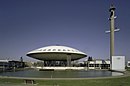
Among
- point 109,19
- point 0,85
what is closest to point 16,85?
point 0,85

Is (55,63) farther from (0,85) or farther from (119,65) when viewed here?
(0,85)

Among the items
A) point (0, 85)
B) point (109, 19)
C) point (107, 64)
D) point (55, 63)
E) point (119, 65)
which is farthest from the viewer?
point (107, 64)

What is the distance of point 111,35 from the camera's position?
7981cm

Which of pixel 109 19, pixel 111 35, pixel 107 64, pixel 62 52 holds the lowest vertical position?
pixel 107 64

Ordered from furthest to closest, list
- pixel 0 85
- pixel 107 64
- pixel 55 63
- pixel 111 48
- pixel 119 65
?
pixel 107 64, pixel 55 63, pixel 111 48, pixel 119 65, pixel 0 85

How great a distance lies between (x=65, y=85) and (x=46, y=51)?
5799 centimetres

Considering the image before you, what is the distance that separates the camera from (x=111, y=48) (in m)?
78.8

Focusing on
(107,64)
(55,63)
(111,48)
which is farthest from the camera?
(107,64)

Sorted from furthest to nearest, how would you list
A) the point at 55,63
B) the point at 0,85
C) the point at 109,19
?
the point at 55,63 → the point at 109,19 → the point at 0,85

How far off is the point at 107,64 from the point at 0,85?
4082 inches

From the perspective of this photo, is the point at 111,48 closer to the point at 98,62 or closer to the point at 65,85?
the point at 98,62

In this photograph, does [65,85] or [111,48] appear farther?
[111,48]

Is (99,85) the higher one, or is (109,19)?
(109,19)

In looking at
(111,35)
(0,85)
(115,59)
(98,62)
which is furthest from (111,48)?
(0,85)
